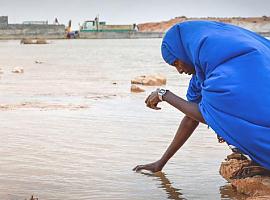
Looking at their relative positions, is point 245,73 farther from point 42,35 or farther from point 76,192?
point 42,35

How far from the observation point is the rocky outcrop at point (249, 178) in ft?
10.6

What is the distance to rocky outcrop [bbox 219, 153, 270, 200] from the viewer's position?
322cm

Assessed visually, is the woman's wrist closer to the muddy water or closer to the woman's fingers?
the muddy water

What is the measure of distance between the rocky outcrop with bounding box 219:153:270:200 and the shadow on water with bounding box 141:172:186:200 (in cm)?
32

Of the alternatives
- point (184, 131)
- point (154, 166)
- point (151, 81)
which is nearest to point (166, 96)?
point (184, 131)

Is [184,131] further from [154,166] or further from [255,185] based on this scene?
[255,185]

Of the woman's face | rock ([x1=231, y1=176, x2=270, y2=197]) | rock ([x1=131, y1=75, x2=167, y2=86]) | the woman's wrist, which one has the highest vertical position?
the woman's face

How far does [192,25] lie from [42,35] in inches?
3115

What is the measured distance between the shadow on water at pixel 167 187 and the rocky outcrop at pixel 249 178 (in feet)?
1.06

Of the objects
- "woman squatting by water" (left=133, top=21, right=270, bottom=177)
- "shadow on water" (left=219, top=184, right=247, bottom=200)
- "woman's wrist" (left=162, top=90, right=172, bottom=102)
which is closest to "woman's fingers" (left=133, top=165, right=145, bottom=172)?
"shadow on water" (left=219, top=184, right=247, bottom=200)

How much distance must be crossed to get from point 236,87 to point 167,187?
1153mm

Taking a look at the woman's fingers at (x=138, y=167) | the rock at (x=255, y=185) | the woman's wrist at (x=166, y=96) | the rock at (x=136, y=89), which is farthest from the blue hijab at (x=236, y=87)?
the rock at (x=136, y=89)

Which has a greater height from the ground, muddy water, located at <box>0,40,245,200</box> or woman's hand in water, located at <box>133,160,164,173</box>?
woman's hand in water, located at <box>133,160,164,173</box>

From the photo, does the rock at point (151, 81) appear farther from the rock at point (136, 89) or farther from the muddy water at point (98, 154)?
the muddy water at point (98, 154)
